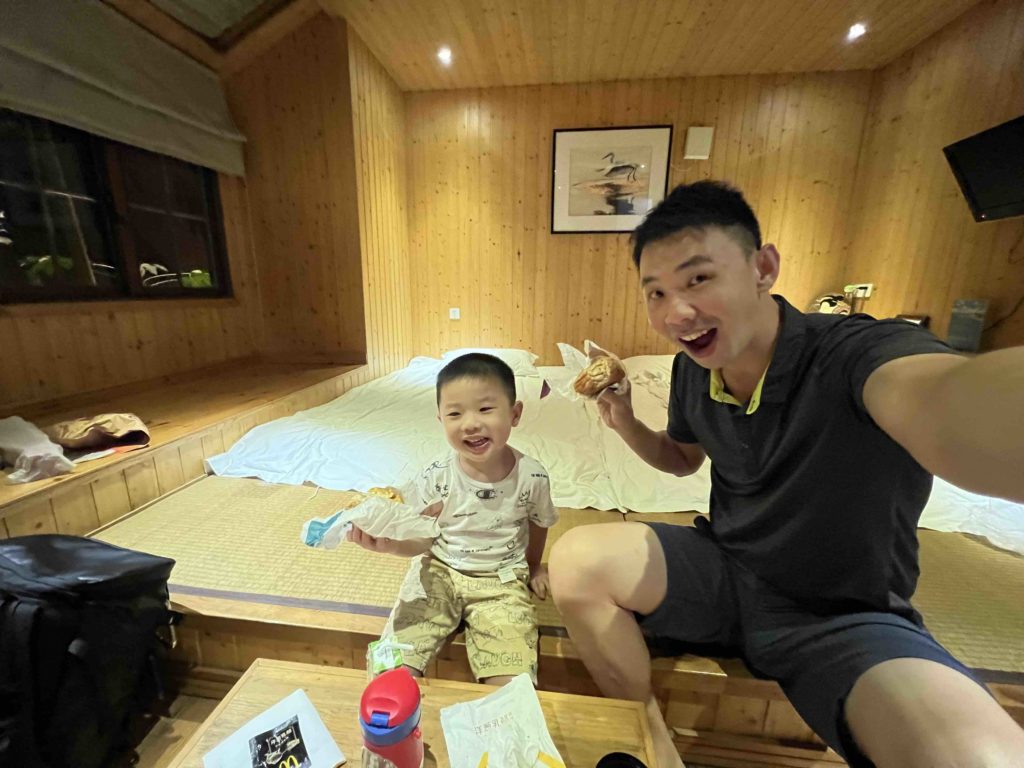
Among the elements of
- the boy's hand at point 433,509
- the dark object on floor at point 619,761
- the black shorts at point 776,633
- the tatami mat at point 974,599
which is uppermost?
the boy's hand at point 433,509

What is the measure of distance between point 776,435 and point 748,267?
1.03ft

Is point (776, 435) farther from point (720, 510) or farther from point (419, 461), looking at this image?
point (419, 461)

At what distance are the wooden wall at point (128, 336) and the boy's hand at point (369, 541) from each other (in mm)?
2178

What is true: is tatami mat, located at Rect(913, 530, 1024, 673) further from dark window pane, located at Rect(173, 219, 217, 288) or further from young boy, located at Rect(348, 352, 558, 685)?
dark window pane, located at Rect(173, 219, 217, 288)

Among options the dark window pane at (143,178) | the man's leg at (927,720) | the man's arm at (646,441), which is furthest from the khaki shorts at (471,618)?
the dark window pane at (143,178)

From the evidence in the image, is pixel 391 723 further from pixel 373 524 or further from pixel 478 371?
pixel 478 371

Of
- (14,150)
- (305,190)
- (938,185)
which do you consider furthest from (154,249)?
(938,185)

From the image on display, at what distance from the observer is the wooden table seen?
Answer: 2.19ft

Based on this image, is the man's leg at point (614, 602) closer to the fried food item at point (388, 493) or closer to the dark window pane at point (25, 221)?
the fried food item at point (388, 493)

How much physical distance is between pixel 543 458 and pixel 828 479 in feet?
3.93

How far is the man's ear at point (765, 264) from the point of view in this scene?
792 mm

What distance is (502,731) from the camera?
677 mm

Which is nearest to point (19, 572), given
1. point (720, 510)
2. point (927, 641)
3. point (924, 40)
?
point (720, 510)

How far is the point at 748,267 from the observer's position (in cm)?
78
